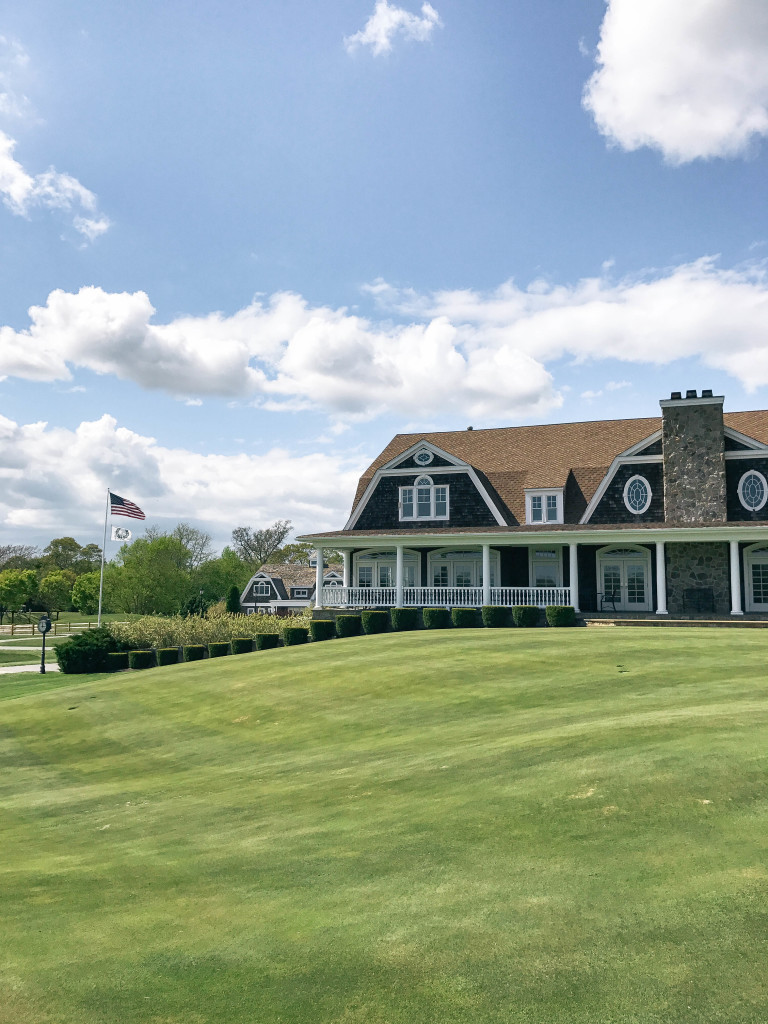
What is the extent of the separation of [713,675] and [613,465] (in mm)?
18470

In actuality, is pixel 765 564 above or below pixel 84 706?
above

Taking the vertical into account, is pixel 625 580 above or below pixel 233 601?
above

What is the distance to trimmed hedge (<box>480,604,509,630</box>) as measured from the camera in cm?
3119

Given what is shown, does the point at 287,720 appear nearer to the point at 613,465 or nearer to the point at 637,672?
the point at 637,672

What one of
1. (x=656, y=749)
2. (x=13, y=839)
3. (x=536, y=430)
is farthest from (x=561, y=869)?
(x=536, y=430)

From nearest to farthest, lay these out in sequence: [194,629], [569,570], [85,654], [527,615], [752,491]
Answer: [527,615] → [752,491] → [569,570] → [85,654] → [194,629]

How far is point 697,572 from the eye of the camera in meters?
31.8

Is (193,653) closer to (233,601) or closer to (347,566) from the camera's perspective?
(347,566)

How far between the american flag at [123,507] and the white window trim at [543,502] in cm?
2451

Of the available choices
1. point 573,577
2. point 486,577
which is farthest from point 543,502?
point 486,577

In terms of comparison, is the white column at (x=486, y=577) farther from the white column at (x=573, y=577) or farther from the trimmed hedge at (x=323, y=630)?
the trimmed hedge at (x=323, y=630)

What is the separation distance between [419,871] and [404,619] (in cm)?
2557

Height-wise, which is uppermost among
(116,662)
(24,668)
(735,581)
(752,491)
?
(752,491)

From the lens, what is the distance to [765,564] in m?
31.6
